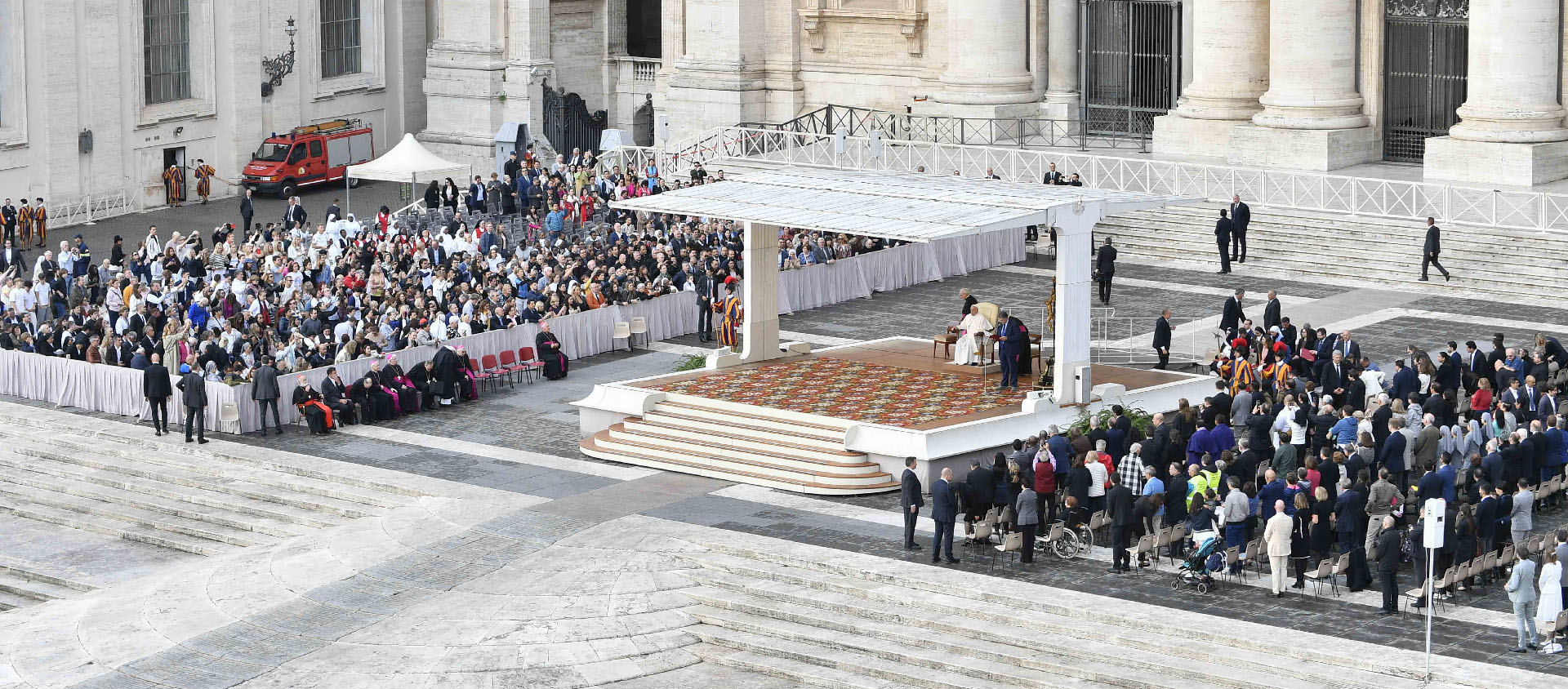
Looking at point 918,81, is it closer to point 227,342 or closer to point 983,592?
point 227,342

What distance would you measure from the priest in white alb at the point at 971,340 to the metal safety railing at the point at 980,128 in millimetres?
17211

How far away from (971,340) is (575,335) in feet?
21.6

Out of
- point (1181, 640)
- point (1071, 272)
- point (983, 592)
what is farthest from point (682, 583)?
point (1071, 272)

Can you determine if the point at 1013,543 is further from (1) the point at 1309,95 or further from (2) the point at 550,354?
(1) the point at 1309,95

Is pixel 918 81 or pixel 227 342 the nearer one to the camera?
pixel 227 342

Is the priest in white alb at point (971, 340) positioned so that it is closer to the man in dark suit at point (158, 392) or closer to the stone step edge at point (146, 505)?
the stone step edge at point (146, 505)

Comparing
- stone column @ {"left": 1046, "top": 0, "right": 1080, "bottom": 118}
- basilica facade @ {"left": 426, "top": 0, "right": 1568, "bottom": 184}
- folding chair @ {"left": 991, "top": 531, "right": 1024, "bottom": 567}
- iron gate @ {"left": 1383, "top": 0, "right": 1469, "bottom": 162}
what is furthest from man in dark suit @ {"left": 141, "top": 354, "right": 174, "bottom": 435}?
iron gate @ {"left": 1383, "top": 0, "right": 1469, "bottom": 162}

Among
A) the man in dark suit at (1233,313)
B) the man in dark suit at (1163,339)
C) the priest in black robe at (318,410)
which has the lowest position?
the priest in black robe at (318,410)

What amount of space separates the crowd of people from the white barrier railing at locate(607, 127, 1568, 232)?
945 centimetres

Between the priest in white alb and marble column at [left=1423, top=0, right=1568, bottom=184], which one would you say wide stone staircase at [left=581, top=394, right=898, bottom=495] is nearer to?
the priest in white alb

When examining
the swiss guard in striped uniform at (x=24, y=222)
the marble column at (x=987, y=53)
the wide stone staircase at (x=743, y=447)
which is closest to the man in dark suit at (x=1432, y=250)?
the marble column at (x=987, y=53)

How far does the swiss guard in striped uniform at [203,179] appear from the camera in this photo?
2103 inches

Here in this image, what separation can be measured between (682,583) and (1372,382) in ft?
31.0

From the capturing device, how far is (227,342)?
111 ft
